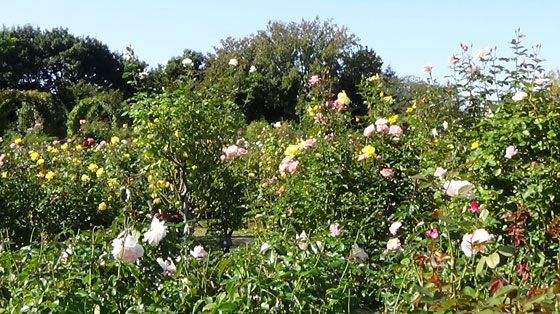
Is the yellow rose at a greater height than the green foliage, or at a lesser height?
lesser

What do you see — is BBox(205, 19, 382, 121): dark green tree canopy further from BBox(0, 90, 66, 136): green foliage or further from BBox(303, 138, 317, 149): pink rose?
BBox(303, 138, 317, 149): pink rose

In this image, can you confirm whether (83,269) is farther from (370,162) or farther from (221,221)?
(221,221)

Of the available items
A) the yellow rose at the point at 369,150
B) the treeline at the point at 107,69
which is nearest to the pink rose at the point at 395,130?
the yellow rose at the point at 369,150

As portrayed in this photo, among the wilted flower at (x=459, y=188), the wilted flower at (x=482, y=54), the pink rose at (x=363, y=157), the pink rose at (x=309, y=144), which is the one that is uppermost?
the wilted flower at (x=482, y=54)

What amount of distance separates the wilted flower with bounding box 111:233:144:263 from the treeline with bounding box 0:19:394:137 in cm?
1588

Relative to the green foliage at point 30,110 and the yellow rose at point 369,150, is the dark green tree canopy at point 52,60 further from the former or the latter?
the yellow rose at point 369,150

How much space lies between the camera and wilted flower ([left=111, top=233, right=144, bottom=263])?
2098 millimetres

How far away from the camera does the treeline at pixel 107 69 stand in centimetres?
2061

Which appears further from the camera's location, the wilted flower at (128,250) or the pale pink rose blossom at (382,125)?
the pale pink rose blossom at (382,125)

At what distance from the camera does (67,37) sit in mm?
38344

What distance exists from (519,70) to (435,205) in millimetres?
1125

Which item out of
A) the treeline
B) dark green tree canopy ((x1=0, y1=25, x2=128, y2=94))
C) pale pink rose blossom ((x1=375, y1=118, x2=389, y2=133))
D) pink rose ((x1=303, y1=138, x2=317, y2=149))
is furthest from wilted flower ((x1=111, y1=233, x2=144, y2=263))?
dark green tree canopy ((x1=0, y1=25, x2=128, y2=94))

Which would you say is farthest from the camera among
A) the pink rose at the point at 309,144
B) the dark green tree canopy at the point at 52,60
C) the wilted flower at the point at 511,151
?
the dark green tree canopy at the point at 52,60

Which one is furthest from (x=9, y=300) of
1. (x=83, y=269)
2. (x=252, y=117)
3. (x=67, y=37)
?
(x=67, y=37)
